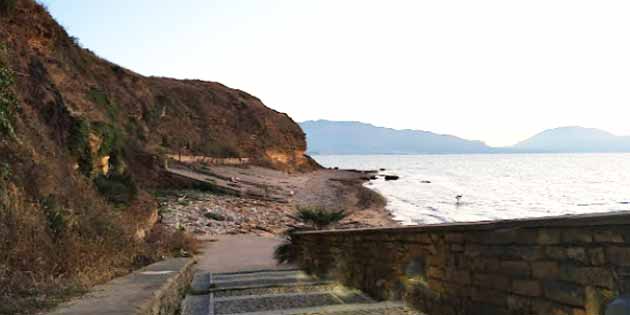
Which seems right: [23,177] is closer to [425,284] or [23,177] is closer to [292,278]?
[292,278]

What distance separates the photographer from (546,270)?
12.5ft

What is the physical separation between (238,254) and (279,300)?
8620 millimetres

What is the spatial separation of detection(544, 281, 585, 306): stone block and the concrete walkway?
31.1 ft

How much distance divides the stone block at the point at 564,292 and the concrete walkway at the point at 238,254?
9490mm

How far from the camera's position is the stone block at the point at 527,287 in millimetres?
3895

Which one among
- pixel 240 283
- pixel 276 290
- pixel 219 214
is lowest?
pixel 219 214

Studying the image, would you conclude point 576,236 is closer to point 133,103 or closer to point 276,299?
point 276,299

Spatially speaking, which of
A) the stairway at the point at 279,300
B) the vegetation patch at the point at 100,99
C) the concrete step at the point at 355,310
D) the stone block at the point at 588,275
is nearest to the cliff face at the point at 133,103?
the vegetation patch at the point at 100,99

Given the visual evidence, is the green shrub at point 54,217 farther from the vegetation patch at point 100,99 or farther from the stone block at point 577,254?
the vegetation patch at point 100,99

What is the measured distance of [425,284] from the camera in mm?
5734

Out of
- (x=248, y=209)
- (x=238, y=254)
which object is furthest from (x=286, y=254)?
(x=248, y=209)

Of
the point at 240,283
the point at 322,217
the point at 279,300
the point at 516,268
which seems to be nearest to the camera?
the point at 516,268

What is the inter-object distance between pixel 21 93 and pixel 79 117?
6.23 ft

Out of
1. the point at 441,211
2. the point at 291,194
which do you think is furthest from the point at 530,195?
the point at 291,194
